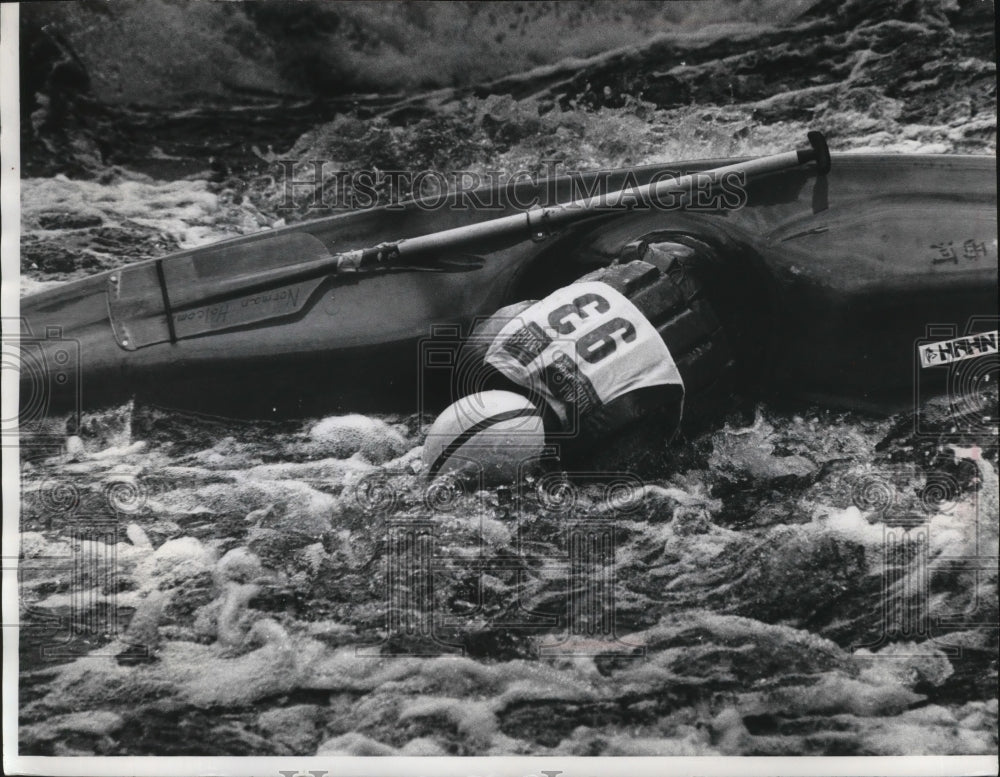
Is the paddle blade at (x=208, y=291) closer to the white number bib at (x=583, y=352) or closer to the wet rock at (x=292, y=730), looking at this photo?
the white number bib at (x=583, y=352)

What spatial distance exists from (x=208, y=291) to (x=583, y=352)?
3.96 feet

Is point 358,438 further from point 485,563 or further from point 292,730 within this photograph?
point 292,730

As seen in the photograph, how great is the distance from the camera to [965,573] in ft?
8.35

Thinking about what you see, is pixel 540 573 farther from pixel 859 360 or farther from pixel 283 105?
pixel 283 105

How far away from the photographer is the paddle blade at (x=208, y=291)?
261 cm

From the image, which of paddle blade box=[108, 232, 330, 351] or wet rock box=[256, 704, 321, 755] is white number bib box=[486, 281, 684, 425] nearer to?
paddle blade box=[108, 232, 330, 351]

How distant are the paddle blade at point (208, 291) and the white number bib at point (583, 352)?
0.68 m

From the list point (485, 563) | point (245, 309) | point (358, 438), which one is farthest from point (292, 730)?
point (245, 309)

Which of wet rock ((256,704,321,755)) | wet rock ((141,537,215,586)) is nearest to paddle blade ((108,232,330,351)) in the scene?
wet rock ((141,537,215,586))

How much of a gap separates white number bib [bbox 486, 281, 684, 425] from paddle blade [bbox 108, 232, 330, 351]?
682 millimetres

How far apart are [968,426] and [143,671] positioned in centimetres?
265

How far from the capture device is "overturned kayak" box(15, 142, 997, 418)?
257 cm

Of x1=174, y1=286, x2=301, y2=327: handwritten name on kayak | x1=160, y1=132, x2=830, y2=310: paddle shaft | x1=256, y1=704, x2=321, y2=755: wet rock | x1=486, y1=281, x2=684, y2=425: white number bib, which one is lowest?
x1=256, y1=704, x2=321, y2=755: wet rock

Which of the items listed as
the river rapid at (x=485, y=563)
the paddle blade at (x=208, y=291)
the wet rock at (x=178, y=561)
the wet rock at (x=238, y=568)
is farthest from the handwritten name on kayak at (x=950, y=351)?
the wet rock at (x=178, y=561)
